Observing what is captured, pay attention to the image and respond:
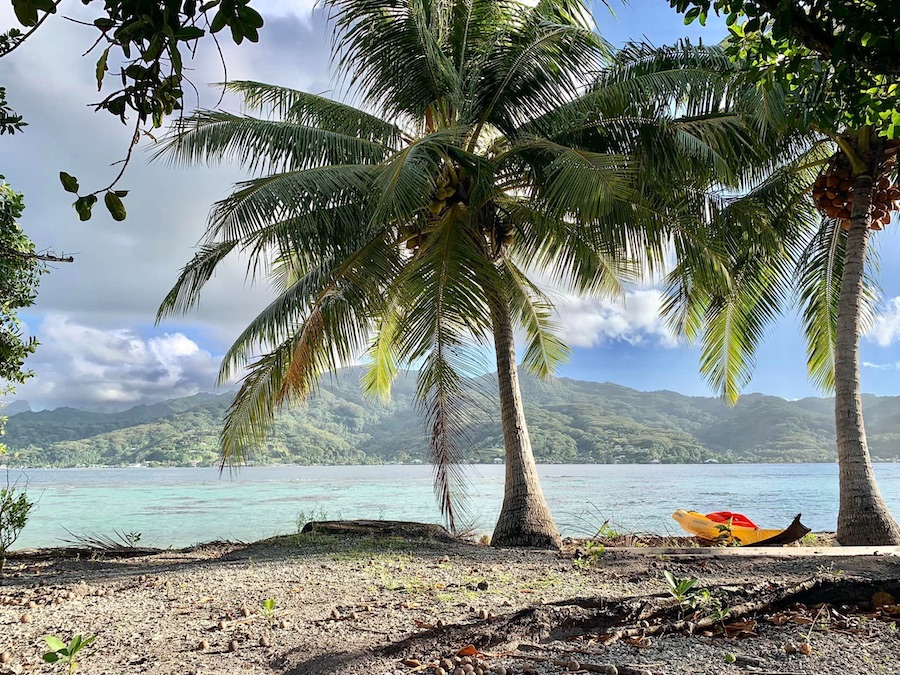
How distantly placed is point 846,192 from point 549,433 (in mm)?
20506

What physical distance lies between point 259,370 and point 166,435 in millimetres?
46430

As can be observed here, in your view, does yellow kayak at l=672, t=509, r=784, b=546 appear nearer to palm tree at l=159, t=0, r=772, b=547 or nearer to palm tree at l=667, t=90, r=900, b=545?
palm tree at l=667, t=90, r=900, b=545

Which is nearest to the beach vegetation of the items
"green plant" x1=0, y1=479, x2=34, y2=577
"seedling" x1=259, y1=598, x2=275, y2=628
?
"seedling" x1=259, y1=598, x2=275, y2=628

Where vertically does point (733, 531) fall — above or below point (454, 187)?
below

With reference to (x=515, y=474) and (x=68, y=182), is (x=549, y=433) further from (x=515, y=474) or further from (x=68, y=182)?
(x=68, y=182)

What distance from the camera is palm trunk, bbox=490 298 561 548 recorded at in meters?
8.43

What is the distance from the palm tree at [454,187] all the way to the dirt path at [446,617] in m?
2.20

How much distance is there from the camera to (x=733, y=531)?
28.7ft

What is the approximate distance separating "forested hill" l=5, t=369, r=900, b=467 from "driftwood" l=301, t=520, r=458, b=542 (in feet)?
45.3

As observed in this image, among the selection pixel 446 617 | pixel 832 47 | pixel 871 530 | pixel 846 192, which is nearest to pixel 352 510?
pixel 871 530

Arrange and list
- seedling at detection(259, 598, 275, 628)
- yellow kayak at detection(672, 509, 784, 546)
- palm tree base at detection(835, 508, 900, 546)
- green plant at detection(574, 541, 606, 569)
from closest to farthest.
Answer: seedling at detection(259, 598, 275, 628) → green plant at detection(574, 541, 606, 569) → palm tree base at detection(835, 508, 900, 546) → yellow kayak at detection(672, 509, 784, 546)

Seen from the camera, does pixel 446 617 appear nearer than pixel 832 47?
No

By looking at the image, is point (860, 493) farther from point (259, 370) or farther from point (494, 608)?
point (259, 370)

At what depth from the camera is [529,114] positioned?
8.71 m
